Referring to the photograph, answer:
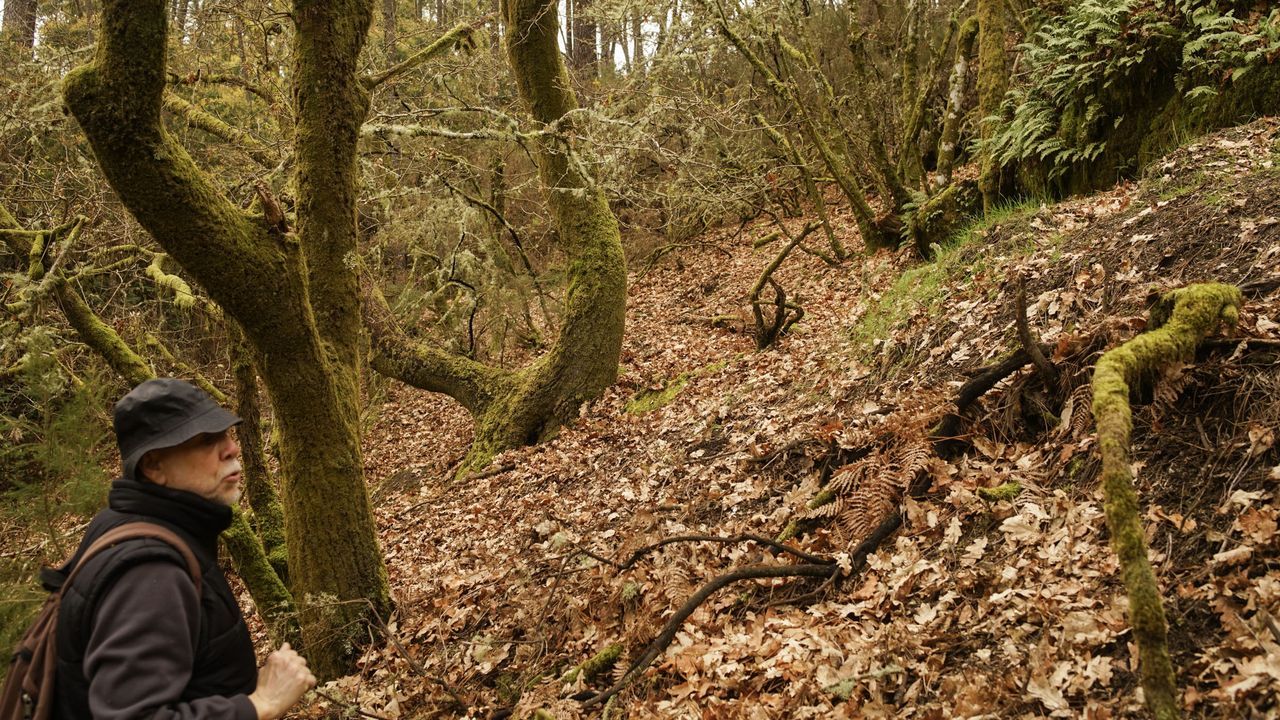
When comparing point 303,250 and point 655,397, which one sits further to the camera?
point 655,397

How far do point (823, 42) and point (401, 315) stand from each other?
1127 cm

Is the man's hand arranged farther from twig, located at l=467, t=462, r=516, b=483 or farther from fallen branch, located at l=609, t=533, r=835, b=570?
twig, located at l=467, t=462, r=516, b=483

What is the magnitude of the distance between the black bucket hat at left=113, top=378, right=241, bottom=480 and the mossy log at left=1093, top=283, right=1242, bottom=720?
3153 mm

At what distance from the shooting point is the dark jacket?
2.08m

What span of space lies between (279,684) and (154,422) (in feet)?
3.24

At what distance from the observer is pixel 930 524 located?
4.19 metres

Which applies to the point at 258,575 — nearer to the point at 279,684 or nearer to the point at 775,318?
the point at 279,684

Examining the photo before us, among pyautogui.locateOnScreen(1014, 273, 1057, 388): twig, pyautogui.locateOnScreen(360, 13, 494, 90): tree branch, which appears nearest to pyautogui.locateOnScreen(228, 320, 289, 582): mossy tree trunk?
pyautogui.locateOnScreen(360, 13, 494, 90): tree branch

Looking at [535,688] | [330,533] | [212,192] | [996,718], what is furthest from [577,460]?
[996,718]

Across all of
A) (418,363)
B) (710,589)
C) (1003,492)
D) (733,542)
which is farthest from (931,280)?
(418,363)

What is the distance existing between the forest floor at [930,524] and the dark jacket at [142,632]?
2.28 metres

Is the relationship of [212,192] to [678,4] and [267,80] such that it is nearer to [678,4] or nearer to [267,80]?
[267,80]

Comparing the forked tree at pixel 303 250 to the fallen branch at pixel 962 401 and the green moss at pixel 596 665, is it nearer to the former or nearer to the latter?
the green moss at pixel 596 665

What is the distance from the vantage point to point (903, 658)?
340cm
